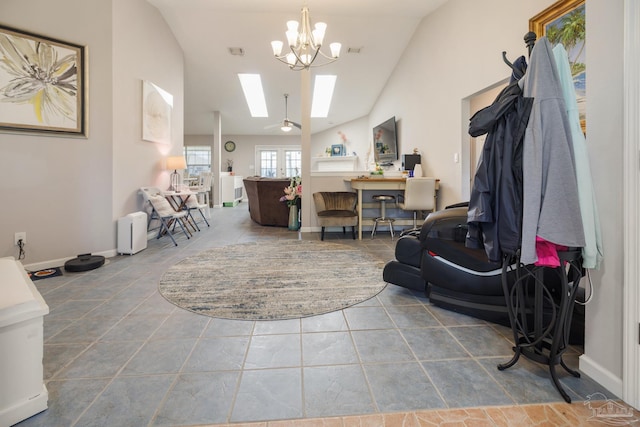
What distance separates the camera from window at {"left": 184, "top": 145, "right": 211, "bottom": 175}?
1126 centimetres

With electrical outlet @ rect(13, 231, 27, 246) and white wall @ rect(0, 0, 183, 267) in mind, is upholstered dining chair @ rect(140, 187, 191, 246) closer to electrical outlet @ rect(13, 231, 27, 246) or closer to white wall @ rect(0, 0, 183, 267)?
white wall @ rect(0, 0, 183, 267)

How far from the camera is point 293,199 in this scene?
17.9 ft

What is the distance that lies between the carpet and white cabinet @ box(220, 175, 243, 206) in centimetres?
574

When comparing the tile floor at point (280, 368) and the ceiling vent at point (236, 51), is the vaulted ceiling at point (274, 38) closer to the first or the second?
the ceiling vent at point (236, 51)

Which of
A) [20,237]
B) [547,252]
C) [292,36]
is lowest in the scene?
[20,237]

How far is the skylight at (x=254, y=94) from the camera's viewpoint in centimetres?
729

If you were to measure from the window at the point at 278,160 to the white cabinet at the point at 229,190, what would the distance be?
5.90ft

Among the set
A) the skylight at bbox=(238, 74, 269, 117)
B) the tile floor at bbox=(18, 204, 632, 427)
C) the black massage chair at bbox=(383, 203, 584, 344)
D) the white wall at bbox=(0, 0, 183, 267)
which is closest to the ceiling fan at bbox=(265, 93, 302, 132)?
the skylight at bbox=(238, 74, 269, 117)

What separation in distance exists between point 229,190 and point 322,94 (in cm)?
405

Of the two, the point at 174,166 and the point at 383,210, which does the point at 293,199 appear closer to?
the point at 383,210

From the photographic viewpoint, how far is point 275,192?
5836 millimetres

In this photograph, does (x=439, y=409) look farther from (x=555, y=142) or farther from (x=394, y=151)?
(x=394, y=151)

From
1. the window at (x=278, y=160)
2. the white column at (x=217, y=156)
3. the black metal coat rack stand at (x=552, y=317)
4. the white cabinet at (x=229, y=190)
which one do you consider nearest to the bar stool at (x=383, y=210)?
the black metal coat rack stand at (x=552, y=317)

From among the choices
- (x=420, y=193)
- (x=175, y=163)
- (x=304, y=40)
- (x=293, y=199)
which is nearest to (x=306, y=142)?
(x=293, y=199)
